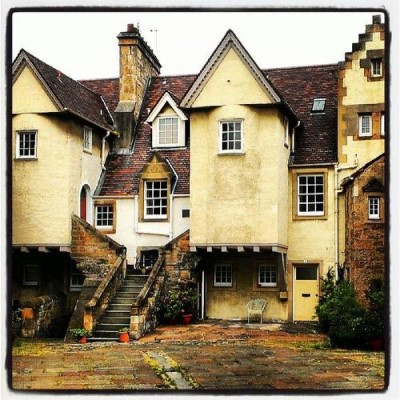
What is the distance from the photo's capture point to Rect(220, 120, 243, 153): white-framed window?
21.8 metres

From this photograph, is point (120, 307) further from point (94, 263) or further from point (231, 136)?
point (231, 136)

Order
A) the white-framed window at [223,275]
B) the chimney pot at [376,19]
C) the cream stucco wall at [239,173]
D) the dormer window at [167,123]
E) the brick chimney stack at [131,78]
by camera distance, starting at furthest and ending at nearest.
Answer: the brick chimney stack at [131,78]
the dormer window at [167,123]
the white-framed window at [223,275]
the cream stucco wall at [239,173]
the chimney pot at [376,19]

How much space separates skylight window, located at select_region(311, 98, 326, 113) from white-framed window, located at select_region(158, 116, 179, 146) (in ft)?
13.4

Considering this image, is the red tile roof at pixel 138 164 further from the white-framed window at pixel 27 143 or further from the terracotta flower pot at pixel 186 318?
the terracotta flower pot at pixel 186 318

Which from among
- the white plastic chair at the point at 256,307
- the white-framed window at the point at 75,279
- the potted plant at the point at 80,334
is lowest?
the potted plant at the point at 80,334

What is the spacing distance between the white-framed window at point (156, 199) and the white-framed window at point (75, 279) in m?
2.48

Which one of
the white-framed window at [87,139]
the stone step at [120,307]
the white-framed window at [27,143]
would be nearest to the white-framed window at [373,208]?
the stone step at [120,307]

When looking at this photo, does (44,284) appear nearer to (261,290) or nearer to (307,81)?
(261,290)

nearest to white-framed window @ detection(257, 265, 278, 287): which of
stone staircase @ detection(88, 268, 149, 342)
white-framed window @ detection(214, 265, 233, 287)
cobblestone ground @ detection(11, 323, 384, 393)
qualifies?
white-framed window @ detection(214, 265, 233, 287)

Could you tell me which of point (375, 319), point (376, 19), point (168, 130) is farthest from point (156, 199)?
point (376, 19)

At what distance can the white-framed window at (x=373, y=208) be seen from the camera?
20281mm

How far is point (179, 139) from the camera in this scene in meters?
22.9
